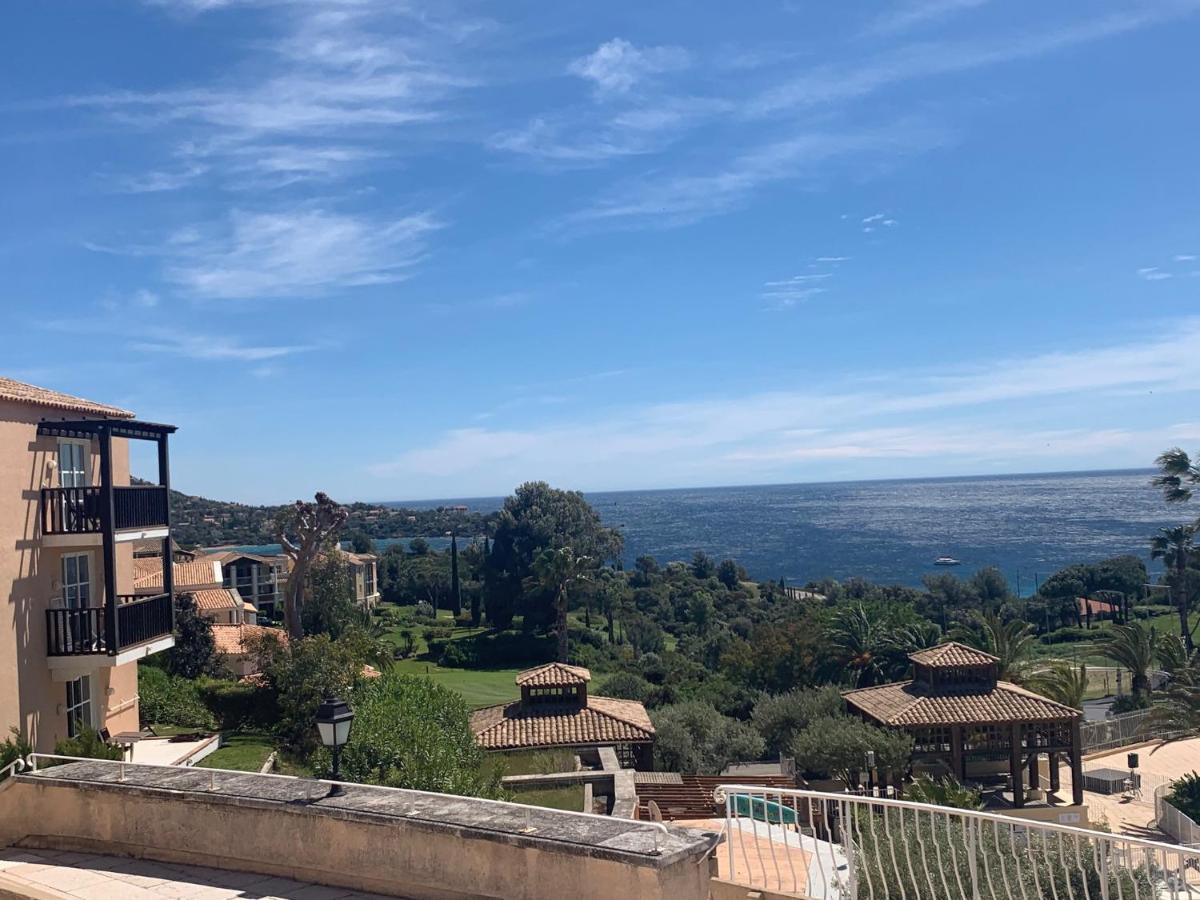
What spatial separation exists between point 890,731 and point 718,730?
5.49 meters

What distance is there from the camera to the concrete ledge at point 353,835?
505 centimetres

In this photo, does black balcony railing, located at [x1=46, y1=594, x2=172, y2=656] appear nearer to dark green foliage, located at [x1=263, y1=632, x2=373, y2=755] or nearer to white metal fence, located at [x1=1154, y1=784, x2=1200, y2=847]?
dark green foliage, located at [x1=263, y1=632, x2=373, y2=755]

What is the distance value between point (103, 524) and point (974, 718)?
66.9 ft

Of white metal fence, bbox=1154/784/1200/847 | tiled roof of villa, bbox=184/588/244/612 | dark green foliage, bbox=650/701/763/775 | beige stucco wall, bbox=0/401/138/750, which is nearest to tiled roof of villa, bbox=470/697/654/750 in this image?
dark green foliage, bbox=650/701/763/775

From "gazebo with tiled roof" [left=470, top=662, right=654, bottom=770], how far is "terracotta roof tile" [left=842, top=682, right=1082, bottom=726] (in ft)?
22.2

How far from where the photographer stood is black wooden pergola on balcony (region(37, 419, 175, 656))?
1545cm

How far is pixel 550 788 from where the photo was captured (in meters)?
15.4

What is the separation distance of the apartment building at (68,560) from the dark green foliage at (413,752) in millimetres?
4606

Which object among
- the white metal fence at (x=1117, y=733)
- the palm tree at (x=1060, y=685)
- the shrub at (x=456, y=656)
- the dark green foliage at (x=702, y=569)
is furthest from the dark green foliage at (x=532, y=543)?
the white metal fence at (x=1117, y=733)

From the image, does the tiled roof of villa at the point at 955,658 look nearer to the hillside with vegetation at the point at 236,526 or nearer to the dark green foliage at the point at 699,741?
the dark green foliage at the point at 699,741

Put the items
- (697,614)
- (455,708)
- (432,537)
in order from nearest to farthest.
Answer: (455,708) → (697,614) → (432,537)

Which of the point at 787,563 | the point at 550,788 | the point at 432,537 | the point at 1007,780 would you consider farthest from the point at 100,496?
the point at 432,537

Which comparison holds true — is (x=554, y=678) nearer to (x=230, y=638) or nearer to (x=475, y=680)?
(x=230, y=638)

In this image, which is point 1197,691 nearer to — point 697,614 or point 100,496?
point 100,496
